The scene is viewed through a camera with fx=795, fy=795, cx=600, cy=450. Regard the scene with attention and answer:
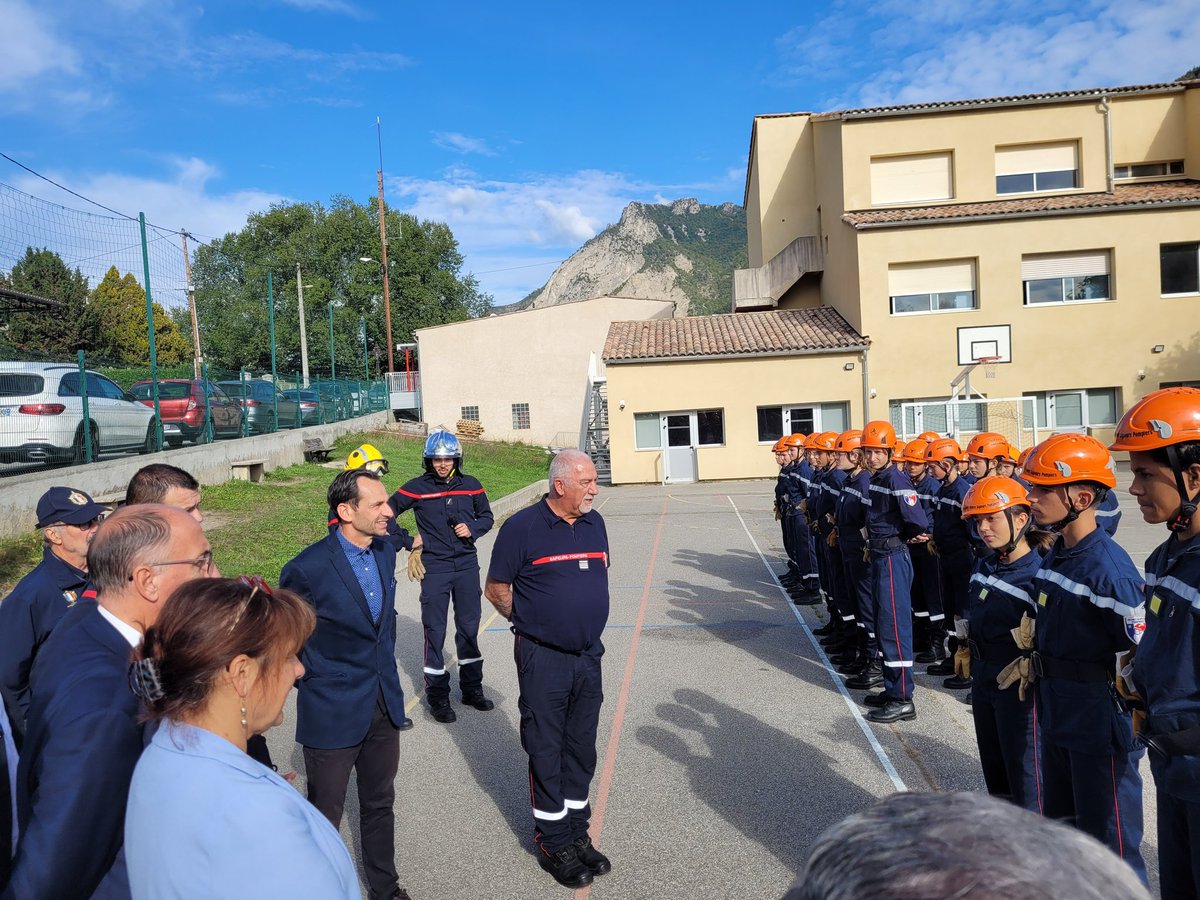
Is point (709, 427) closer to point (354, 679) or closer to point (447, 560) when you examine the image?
point (447, 560)

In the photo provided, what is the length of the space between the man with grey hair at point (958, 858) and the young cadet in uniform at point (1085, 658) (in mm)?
2831

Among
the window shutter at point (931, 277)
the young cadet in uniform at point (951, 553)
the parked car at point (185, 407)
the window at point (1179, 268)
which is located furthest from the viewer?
the window shutter at point (931, 277)

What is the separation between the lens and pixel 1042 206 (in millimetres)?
24516

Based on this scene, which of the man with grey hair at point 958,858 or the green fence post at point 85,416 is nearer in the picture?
the man with grey hair at point 958,858

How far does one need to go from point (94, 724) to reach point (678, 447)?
2488cm

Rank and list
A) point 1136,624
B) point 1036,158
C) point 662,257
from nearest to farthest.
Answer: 1. point 1136,624
2. point 1036,158
3. point 662,257

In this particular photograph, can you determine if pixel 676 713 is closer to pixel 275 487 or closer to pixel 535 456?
pixel 275 487

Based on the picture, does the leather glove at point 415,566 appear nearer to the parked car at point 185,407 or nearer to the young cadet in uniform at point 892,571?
the young cadet in uniform at point 892,571

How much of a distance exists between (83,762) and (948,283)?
1067 inches

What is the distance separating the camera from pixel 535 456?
32625 millimetres

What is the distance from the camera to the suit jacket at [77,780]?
1831 millimetres

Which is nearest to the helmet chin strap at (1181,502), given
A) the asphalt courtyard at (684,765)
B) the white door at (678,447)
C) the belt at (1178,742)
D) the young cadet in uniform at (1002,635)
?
the belt at (1178,742)

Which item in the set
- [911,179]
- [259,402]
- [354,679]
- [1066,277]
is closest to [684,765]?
[354,679]

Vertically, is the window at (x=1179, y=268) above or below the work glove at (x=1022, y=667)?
above
